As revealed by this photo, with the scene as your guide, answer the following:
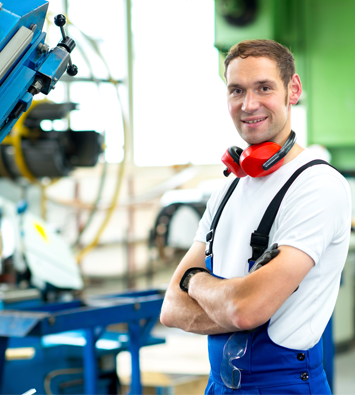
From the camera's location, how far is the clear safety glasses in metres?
1.26

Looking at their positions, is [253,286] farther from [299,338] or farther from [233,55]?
[233,55]

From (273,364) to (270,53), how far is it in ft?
2.60

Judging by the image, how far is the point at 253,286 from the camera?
1.19 m

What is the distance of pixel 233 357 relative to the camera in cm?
128

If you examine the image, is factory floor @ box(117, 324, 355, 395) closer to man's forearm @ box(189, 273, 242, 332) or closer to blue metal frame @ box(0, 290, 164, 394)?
blue metal frame @ box(0, 290, 164, 394)

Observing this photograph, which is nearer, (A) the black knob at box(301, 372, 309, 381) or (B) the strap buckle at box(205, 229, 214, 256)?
(A) the black knob at box(301, 372, 309, 381)

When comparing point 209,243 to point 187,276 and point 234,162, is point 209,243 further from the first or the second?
point 234,162

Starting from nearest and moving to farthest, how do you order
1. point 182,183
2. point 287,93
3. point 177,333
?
point 287,93, point 177,333, point 182,183

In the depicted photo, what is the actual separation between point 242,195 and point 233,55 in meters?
0.38

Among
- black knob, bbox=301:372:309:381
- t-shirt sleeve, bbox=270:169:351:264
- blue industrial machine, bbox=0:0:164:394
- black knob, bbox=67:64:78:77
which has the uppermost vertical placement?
black knob, bbox=67:64:78:77

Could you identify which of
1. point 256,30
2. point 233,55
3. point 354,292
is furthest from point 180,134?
point 233,55

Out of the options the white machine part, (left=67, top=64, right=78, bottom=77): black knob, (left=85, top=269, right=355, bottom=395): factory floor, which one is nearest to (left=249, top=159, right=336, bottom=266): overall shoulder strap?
(left=67, top=64, right=78, bottom=77): black knob

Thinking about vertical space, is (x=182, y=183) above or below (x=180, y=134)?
below

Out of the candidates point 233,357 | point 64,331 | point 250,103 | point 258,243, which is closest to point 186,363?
point 64,331
